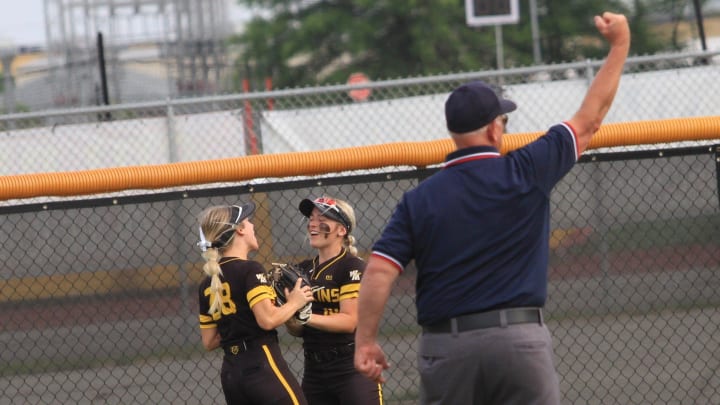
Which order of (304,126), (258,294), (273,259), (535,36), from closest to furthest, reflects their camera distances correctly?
(258,294), (273,259), (304,126), (535,36)

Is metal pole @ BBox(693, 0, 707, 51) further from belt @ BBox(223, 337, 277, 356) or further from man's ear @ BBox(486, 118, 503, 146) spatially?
man's ear @ BBox(486, 118, 503, 146)

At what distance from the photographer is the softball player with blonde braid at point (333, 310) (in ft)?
16.6

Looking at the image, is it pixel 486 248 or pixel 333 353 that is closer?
pixel 486 248

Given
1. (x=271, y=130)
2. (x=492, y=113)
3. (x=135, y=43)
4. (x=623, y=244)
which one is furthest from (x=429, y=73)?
(x=492, y=113)

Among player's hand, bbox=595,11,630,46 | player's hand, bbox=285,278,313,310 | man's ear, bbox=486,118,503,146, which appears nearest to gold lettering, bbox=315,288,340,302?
player's hand, bbox=285,278,313,310

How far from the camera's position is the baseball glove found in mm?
4758

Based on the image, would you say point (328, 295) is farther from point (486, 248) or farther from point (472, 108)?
point (472, 108)

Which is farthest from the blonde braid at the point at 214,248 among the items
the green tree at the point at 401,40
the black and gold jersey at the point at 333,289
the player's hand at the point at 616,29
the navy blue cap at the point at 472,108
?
the green tree at the point at 401,40

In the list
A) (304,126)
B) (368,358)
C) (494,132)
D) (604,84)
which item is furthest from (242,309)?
(304,126)

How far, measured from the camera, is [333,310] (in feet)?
16.8

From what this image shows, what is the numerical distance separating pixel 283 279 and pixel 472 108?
1.53m

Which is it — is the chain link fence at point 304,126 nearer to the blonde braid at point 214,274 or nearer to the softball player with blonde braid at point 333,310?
the softball player with blonde braid at point 333,310

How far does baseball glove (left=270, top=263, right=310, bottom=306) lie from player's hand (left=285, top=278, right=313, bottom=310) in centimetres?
4

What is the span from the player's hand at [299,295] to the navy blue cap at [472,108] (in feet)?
4.31
